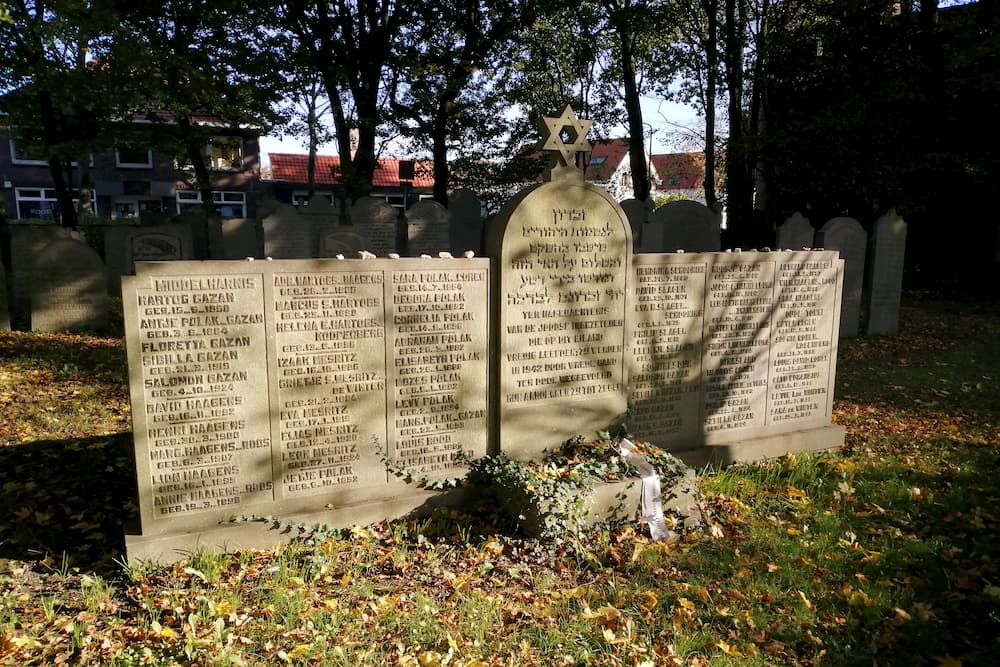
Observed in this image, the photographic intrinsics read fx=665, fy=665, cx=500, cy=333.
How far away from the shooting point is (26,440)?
6375 mm

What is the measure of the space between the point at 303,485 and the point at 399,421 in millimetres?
845

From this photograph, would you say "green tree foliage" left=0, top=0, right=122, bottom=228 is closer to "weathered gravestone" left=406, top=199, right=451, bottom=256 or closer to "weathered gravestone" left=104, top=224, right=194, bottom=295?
"weathered gravestone" left=104, top=224, right=194, bottom=295

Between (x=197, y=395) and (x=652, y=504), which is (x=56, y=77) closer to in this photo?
(x=197, y=395)

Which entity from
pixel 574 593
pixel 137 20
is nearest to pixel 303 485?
pixel 574 593

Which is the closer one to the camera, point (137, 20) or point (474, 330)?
point (474, 330)

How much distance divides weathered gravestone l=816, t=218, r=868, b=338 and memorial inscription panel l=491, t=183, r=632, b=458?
28.0 ft

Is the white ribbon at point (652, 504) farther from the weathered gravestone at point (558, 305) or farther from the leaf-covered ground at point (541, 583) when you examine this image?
the weathered gravestone at point (558, 305)

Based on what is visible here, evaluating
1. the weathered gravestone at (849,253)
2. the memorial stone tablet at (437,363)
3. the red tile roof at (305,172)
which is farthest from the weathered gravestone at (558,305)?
the red tile roof at (305,172)

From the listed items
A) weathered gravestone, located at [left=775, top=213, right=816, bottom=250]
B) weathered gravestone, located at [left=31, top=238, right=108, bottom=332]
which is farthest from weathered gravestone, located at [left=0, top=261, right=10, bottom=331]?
weathered gravestone, located at [left=775, top=213, right=816, bottom=250]

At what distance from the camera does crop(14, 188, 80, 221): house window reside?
128 ft

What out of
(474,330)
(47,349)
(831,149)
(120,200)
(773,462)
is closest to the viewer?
(474,330)

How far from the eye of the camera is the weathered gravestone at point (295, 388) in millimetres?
4371

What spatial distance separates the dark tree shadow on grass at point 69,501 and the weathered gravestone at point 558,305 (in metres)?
2.98

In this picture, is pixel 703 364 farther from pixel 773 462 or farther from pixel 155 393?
pixel 155 393
